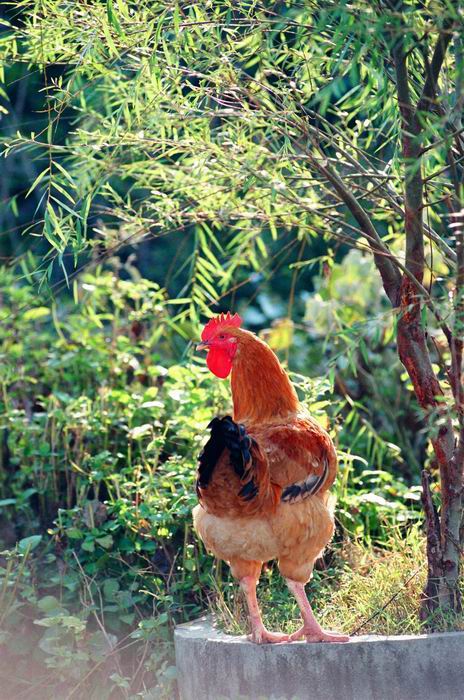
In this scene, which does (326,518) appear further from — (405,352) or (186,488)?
(186,488)

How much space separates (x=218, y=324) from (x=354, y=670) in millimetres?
1305

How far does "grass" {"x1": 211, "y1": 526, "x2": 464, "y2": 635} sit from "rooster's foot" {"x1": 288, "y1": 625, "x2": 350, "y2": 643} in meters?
0.14

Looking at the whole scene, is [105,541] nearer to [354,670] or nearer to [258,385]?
[258,385]

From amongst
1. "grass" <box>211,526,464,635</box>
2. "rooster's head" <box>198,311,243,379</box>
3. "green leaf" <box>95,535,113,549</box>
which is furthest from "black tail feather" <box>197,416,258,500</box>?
"green leaf" <box>95,535,113,549</box>

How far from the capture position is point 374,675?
2.88 m

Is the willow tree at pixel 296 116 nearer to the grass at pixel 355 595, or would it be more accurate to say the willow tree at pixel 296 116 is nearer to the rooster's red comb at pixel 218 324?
the grass at pixel 355 595

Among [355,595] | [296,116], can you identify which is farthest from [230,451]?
[296,116]

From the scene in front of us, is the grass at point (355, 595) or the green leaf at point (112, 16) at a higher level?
the green leaf at point (112, 16)

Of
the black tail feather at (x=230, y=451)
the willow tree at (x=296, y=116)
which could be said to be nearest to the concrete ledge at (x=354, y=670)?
the willow tree at (x=296, y=116)

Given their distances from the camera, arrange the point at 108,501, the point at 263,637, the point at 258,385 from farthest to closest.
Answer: the point at 108,501 < the point at 258,385 < the point at 263,637

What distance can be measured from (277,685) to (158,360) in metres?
2.76

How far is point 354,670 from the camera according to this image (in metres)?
2.90

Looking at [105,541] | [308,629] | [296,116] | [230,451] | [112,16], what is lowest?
[105,541]

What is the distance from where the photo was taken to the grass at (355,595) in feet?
10.9
